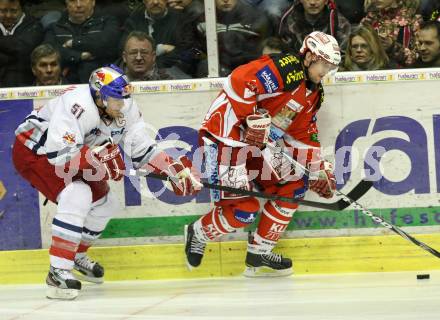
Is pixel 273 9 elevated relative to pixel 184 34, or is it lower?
elevated

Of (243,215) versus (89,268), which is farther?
(89,268)

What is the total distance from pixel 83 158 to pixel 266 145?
110cm

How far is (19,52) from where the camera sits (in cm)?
617

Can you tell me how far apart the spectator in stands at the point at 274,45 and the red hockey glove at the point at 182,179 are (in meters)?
0.88

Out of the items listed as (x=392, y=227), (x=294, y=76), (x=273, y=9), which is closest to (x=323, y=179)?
(x=392, y=227)

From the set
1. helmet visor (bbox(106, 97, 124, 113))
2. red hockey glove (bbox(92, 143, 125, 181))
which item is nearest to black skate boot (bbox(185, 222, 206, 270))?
red hockey glove (bbox(92, 143, 125, 181))

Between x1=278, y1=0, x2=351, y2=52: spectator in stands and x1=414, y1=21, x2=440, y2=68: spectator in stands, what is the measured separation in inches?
16.3

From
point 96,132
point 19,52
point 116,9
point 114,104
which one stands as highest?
point 116,9

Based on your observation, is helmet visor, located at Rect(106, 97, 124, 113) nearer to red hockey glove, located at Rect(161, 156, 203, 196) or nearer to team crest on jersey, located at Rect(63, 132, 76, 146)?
team crest on jersey, located at Rect(63, 132, 76, 146)

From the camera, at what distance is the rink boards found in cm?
589

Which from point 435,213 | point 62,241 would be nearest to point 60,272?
point 62,241

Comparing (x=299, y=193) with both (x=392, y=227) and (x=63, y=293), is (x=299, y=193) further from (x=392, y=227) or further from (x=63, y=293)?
(x=63, y=293)

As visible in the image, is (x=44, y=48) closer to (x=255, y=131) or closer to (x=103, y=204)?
(x=103, y=204)

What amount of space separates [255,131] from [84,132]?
3.01 ft
